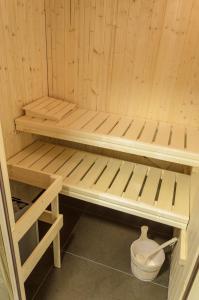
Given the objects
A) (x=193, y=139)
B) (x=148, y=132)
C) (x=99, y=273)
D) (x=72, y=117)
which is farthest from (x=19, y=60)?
(x=99, y=273)

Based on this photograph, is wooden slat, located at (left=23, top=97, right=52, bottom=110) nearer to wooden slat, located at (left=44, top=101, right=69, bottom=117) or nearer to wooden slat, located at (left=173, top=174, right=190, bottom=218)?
wooden slat, located at (left=44, top=101, right=69, bottom=117)

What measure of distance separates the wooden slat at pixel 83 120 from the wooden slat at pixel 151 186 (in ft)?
1.68

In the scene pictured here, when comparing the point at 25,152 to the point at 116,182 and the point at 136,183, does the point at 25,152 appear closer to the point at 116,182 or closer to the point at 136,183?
the point at 116,182

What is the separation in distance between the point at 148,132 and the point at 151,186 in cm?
32

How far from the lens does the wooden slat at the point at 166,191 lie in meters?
1.33

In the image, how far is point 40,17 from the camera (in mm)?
1517

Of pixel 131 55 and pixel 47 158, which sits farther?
pixel 47 158

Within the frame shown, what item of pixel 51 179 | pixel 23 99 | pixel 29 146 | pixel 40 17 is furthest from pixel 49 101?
pixel 51 179

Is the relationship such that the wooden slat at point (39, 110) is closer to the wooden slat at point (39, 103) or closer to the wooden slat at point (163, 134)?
the wooden slat at point (39, 103)

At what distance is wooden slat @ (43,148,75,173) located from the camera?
5.05 feet

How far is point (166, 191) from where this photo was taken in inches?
56.3

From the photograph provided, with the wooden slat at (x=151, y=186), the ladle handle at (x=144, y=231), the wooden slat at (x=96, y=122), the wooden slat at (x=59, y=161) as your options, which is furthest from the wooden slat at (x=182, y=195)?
the wooden slat at (x=59, y=161)

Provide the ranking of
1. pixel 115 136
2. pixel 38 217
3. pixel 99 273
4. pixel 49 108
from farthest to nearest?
pixel 49 108 → pixel 99 273 → pixel 115 136 → pixel 38 217

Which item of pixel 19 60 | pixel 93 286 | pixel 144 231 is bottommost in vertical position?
pixel 93 286
